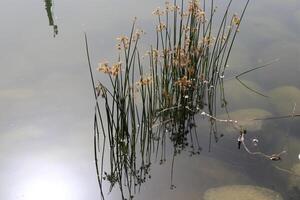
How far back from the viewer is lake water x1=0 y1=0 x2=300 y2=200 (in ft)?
10.6

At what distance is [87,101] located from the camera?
160 inches

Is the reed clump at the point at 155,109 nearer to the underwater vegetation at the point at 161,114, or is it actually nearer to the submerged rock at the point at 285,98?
the underwater vegetation at the point at 161,114

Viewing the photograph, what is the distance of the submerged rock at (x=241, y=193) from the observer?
3.03 m

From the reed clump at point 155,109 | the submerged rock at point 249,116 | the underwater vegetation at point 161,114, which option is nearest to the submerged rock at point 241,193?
the underwater vegetation at point 161,114

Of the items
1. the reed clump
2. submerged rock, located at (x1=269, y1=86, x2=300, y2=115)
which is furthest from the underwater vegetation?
submerged rock, located at (x1=269, y1=86, x2=300, y2=115)

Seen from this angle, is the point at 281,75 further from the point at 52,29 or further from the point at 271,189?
the point at 52,29

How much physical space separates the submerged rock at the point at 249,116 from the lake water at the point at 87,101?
2 centimetres

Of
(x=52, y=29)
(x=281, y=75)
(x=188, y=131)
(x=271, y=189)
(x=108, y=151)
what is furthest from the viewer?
(x=52, y=29)

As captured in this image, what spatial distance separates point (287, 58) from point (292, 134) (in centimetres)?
128

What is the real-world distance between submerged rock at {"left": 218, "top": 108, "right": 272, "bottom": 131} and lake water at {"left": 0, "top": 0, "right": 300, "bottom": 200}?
0.7 inches

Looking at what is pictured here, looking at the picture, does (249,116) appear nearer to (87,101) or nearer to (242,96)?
(242,96)

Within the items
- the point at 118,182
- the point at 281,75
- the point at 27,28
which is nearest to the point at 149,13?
the point at 27,28

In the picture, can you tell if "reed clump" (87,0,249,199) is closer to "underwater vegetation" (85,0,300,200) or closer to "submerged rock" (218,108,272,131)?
"underwater vegetation" (85,0,300,200)

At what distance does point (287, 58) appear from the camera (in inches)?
183
